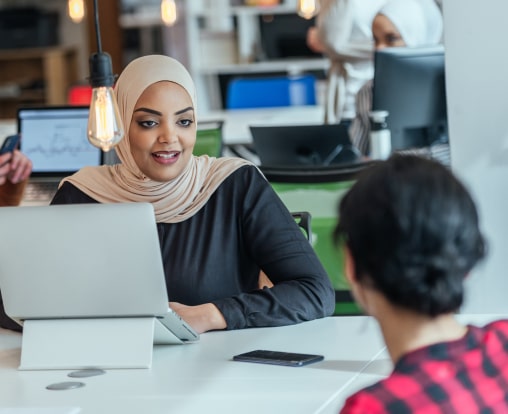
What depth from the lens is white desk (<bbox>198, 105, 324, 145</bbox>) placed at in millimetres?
5477

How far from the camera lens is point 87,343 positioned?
2082 mm

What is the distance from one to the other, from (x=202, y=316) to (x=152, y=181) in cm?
45

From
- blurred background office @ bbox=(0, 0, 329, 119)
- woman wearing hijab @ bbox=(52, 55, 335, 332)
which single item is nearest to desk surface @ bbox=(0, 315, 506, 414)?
woman wearing hijab @ bbox=(52, 55, 335, 332)

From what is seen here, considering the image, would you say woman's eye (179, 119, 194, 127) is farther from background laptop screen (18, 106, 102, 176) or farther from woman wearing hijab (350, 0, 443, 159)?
woman wearing hijab (350, 0, 443, 159)

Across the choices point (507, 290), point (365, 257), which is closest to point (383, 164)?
point (365, 257)

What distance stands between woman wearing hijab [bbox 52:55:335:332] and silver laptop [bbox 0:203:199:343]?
42 cm

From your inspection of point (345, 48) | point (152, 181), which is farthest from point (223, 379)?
point (345, 48)

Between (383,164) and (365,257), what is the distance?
4.4 inches

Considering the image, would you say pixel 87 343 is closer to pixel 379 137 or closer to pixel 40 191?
pixel 40 191

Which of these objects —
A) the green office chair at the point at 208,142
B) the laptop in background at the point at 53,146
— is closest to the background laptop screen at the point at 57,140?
the laptop in background at the point at 53,146

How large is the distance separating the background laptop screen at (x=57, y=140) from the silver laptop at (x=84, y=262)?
204cm

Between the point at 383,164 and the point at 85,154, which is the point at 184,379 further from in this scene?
the point at 85,154

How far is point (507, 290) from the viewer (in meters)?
3.00

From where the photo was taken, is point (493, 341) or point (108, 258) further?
point (108, 258)
